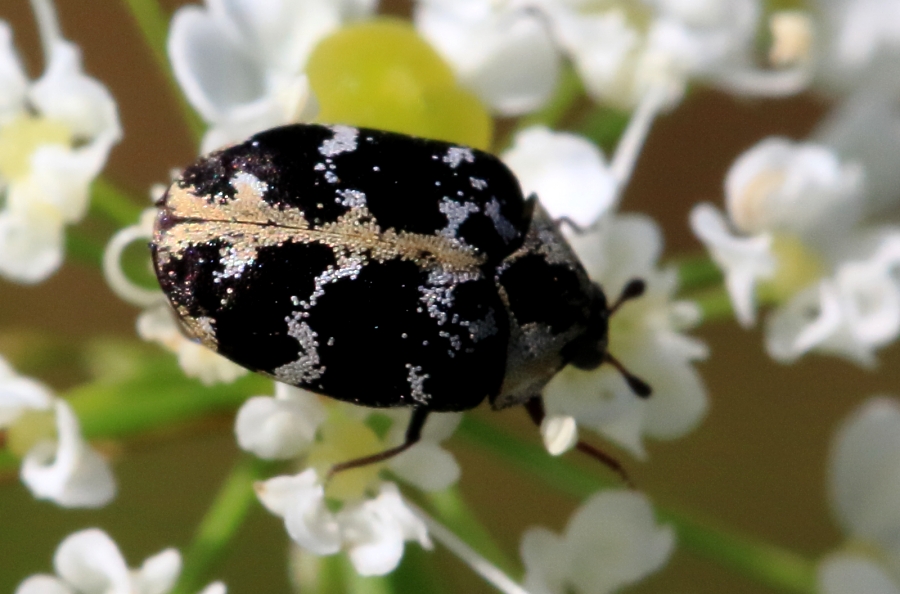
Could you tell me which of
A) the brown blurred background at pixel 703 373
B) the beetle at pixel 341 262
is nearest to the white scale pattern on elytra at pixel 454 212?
the beetle at pixel 341 262

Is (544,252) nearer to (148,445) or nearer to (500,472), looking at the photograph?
(148,445)

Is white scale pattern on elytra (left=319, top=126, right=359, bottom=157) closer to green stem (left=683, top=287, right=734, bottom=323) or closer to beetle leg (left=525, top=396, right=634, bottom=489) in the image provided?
beetle leg (left=525, top=396, right=634, bottom=489)

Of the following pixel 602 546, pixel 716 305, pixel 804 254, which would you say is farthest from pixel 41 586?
pixel 804 254

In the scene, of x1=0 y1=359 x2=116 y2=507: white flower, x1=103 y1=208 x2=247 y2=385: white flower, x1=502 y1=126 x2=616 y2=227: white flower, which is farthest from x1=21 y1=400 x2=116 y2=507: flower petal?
x1=502 y1=126 x2=616 y2=227: white flower

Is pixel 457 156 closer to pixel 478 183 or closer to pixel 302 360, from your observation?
pixel 478 183

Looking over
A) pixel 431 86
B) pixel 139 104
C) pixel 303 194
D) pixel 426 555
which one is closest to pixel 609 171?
pixel 431 86

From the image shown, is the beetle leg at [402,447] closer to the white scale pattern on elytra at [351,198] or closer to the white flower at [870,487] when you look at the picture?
the white scale pattern on elytra at [351,198]

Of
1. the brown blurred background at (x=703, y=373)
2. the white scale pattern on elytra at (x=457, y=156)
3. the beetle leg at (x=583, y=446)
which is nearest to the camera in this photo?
the white scale pattern on elytra at (x=457, y=156)
